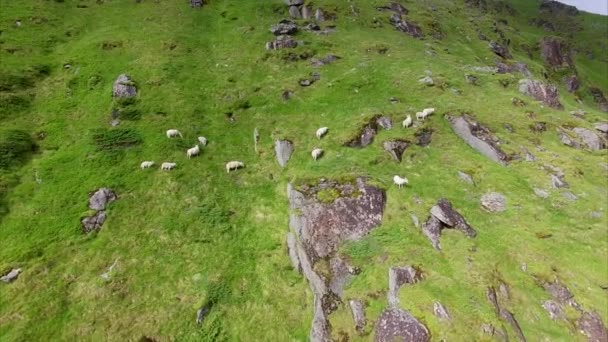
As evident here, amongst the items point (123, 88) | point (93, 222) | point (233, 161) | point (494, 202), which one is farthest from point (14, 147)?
point (494, 202)

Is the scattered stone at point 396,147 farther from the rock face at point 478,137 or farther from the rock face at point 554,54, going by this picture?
the rock face at point 554,54

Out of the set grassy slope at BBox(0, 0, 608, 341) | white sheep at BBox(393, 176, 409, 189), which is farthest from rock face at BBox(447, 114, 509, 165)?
white sheep at BBox(393, 176, 409, 189)

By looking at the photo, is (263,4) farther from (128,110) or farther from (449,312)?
(449,312)

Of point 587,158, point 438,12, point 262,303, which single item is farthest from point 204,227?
point 438,12

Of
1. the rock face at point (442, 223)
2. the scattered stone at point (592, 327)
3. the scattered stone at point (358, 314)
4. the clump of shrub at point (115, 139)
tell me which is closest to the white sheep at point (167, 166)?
the clump of shrub at point (115, 139)

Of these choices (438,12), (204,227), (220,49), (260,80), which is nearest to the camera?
(204,227)

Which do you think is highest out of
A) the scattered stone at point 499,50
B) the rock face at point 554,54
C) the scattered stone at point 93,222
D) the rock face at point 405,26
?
the rock face at point 405,26
